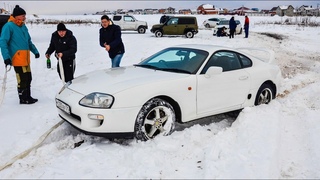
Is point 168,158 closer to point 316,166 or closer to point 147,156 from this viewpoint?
point 147,156

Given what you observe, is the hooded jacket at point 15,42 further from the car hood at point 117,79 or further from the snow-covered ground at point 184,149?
the car hood at point 117,79

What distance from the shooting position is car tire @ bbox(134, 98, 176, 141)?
150 inches

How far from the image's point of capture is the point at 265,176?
294 cm

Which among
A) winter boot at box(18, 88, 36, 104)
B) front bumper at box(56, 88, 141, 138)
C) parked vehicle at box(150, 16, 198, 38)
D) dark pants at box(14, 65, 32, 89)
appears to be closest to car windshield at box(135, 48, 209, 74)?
front bumper at box(56, 88, 141, 138)

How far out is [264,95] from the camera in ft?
18.2

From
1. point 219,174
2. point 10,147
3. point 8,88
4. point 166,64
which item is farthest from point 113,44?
point 219,174

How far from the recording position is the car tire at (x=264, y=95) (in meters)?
5.35

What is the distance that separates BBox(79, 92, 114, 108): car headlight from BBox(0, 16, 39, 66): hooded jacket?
2368 millimetres

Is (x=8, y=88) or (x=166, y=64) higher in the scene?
(x=166, y=64)

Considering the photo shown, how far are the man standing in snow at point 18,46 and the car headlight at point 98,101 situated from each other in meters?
2.26

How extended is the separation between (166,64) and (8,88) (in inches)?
171

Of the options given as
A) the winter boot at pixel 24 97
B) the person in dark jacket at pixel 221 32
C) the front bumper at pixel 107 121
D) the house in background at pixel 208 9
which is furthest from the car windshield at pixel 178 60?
the house in background at pixel 208 9

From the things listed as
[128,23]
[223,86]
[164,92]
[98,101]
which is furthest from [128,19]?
[98,101]

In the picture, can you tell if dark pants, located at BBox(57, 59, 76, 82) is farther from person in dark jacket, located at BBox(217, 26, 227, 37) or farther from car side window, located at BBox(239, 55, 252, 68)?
person in dark jacket, located at BBox(217, 26, 227, 37)
